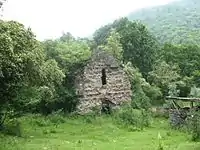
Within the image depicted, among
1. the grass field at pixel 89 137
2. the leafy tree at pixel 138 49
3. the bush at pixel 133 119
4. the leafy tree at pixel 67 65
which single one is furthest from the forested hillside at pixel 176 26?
the grass field at pixel 89 137

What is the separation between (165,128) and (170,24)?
283 ft

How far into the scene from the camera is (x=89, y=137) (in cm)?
3075

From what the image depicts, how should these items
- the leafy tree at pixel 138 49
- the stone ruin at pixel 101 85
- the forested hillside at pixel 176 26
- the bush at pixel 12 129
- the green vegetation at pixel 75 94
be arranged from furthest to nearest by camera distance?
the forested hillside at pixel 176 26, the leafy tree at pixel 138 49, the stone ruin at pixel 101 85, the bush at pixel 12 129, the green vegetation at pixel 75 94

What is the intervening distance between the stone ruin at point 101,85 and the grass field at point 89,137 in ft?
10.7

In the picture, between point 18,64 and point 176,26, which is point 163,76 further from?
point 176,26

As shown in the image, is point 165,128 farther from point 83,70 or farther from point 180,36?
point 180,36

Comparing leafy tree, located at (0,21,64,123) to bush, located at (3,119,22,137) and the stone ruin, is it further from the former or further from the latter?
the stone ruin

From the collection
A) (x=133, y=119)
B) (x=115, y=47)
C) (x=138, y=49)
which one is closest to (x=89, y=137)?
(x=133, y=119)

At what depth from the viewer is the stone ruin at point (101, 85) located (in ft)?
143

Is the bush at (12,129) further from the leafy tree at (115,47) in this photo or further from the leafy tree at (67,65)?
the leafy tree at (115,47)

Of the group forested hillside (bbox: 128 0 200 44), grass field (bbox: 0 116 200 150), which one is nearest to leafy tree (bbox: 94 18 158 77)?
grass field (bbox: 0 116 200 150)

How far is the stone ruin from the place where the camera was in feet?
143

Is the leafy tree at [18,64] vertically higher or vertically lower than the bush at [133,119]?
higher

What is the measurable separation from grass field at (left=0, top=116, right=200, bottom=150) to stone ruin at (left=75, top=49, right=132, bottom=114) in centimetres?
327
